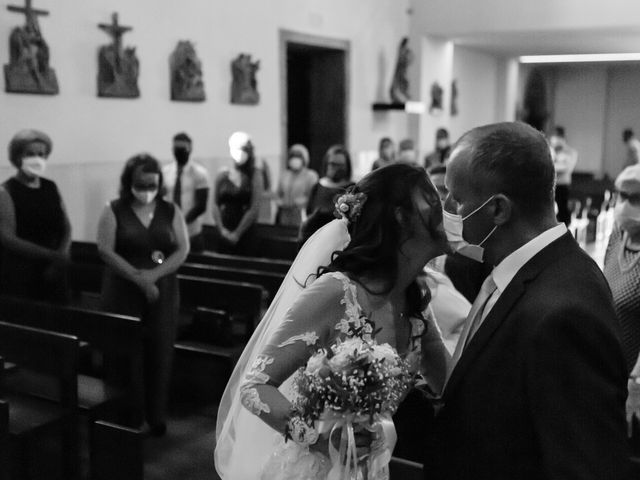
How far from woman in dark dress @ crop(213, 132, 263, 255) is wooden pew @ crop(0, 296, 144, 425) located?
8.75 feet

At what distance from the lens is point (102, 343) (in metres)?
4.34

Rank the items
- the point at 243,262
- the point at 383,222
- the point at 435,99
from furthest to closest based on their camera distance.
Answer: the point at 435,99
the point at 243,262
the point at 383,222

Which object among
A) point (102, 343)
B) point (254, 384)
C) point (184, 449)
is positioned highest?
point (254, 384)

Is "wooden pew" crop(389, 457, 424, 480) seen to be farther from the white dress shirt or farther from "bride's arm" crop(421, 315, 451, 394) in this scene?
the white dress shirt

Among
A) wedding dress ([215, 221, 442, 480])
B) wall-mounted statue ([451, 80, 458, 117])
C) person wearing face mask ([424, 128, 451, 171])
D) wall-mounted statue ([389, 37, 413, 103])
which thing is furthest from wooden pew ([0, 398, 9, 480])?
wall-mounted statue ([451, 80, 458, 117])

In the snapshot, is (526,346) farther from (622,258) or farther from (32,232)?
(32,232)

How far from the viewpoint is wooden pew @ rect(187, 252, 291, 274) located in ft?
20.3

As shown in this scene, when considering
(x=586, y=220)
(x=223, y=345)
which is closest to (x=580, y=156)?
(x=586, y=220)

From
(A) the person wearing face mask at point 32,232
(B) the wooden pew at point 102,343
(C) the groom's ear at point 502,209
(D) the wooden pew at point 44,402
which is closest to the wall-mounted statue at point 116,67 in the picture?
(A) the person wearing face mask at point 32,232

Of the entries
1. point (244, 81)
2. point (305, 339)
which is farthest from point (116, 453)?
point (244, 81)

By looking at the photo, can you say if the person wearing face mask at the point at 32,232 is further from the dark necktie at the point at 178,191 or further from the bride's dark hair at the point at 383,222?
the bride's dark hair at the point at 383,222

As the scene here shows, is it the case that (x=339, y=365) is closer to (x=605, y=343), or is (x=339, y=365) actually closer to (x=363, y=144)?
(x=605, y=343)

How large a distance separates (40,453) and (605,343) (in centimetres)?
354

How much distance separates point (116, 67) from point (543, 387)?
7469 millimetres
